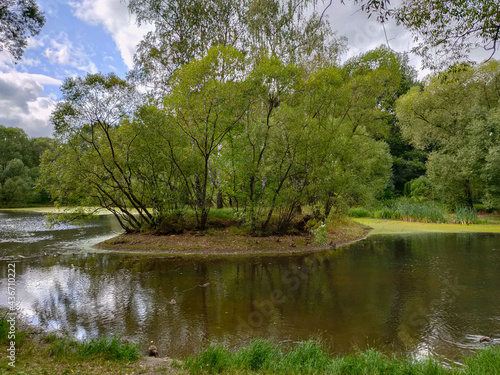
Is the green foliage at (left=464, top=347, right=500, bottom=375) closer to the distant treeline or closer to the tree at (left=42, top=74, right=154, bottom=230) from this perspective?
the tree at (left=42, top=74, right=154, bottom=230)

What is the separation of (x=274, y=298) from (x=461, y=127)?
28145 millimetres

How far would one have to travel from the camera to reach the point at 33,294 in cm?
831

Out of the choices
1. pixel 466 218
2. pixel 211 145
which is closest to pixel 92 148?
pixel 211 145

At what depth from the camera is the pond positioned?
5727 mm

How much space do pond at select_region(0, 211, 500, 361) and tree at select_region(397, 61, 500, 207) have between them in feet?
48.9

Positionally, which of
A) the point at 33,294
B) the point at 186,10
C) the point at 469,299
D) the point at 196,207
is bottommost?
the point at 469,299

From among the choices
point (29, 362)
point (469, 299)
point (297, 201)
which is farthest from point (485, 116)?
point (29, 362)

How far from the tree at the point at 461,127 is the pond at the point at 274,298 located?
48.9 feet

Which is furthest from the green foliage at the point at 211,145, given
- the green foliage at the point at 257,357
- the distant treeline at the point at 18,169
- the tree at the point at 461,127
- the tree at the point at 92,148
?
the distant treeline at the point at 18,169

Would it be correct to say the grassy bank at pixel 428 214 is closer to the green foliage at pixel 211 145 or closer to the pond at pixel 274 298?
the pond at pixel 274 298

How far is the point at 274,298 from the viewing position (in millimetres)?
7984

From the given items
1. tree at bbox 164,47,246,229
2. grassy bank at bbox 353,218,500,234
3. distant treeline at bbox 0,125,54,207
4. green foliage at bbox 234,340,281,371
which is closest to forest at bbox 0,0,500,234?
tree at bbox 164,47,246,229

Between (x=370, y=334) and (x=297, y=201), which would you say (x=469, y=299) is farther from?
(x=297, y=201)

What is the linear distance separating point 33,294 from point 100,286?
5.30ft
